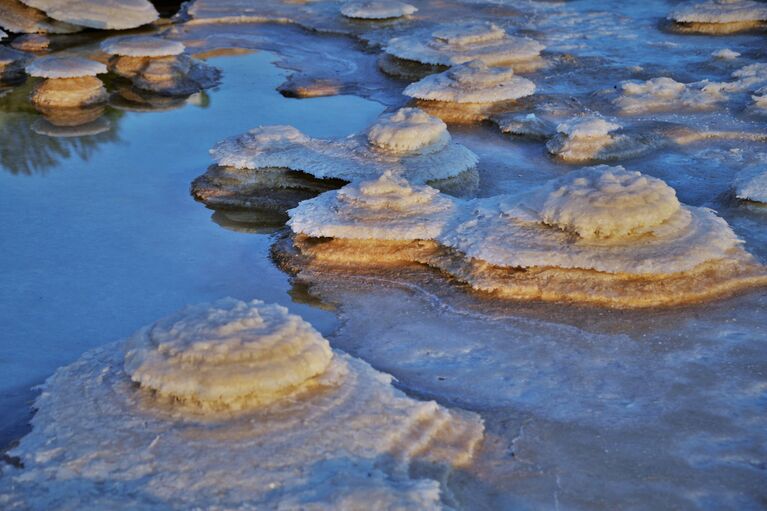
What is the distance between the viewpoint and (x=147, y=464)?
9.54 feet

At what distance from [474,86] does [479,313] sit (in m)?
3.22

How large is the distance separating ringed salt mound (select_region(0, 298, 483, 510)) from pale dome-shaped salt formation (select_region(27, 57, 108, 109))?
4.91 metres

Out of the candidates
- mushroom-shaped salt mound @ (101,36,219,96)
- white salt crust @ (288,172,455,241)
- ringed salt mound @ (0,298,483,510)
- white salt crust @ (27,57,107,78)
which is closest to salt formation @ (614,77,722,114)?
white salt crust @ (288,172,455,241)

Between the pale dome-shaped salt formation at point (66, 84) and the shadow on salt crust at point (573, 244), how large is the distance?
12.7ft

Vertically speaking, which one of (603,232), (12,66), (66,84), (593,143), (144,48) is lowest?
(12,66)

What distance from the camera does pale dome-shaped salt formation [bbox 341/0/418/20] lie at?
32.7ft

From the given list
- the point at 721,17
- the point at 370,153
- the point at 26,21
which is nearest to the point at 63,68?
the point at 26,21

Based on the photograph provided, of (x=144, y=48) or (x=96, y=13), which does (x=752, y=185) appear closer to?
(x=144, y=48)

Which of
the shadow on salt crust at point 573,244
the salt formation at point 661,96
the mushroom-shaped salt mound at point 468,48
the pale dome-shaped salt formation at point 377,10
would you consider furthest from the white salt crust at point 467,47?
the shadow on salt crust at point 573,244

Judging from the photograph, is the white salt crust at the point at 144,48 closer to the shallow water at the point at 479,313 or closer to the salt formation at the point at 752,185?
the shallow water at the point at 479,313

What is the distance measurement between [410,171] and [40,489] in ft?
10.8

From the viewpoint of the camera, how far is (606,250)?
440cm

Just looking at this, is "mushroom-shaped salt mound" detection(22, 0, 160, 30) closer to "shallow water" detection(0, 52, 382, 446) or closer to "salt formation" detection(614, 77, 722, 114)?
"shallow water" detection(0, 52, 382, 446)

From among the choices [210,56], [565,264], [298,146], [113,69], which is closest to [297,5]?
[210,56]
